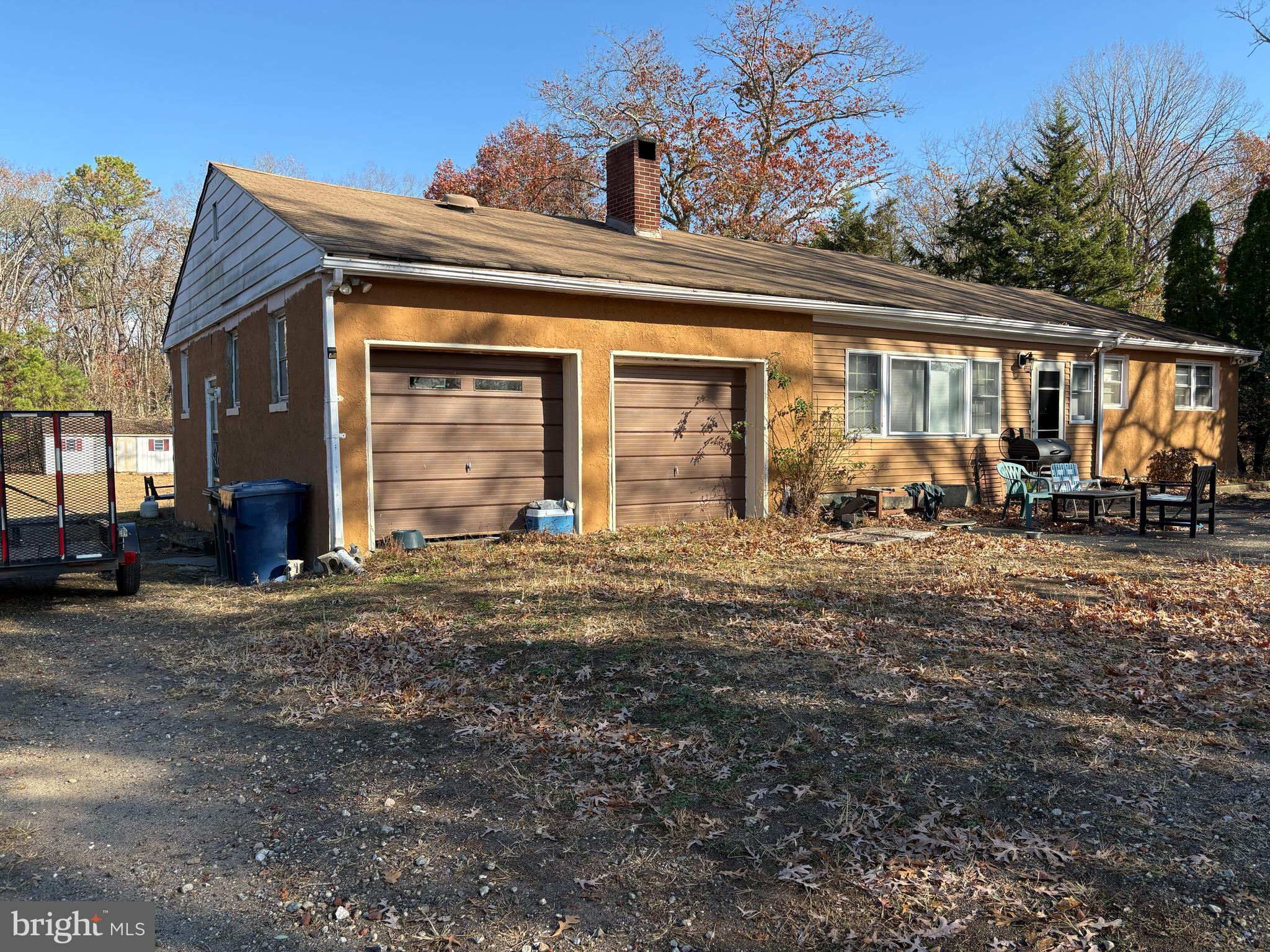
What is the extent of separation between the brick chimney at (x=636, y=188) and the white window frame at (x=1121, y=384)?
939 cm

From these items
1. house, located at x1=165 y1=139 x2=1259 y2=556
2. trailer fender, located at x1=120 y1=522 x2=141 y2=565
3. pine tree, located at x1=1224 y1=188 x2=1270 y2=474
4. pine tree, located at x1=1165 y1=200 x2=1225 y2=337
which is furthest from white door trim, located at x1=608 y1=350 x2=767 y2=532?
pine tree, located at x1=1165 y1=200 x2=1225 y2=337

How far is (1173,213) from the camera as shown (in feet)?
109

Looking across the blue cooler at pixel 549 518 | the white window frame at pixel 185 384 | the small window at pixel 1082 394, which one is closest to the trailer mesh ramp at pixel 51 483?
the blue cooler at pixel 549 518

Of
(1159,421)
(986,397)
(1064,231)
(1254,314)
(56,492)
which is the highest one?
(1064,231)

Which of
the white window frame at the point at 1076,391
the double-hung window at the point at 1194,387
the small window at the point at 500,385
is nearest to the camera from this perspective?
the small window at the point at 500,385

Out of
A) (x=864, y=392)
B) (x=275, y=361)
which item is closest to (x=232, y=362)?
(x=275, y=361)

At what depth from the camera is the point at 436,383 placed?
32.2 feet

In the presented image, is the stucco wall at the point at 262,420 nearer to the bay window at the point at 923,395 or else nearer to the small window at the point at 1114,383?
the bay window at the point at 923,395

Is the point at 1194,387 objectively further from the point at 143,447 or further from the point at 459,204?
the point at 143,447

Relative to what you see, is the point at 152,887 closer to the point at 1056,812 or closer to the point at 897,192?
Answer: the point at 1056,812

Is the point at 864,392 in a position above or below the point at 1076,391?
below

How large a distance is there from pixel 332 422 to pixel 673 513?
469 cm

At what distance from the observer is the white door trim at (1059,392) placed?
1552 centimetres

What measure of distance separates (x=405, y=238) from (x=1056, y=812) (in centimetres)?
882
